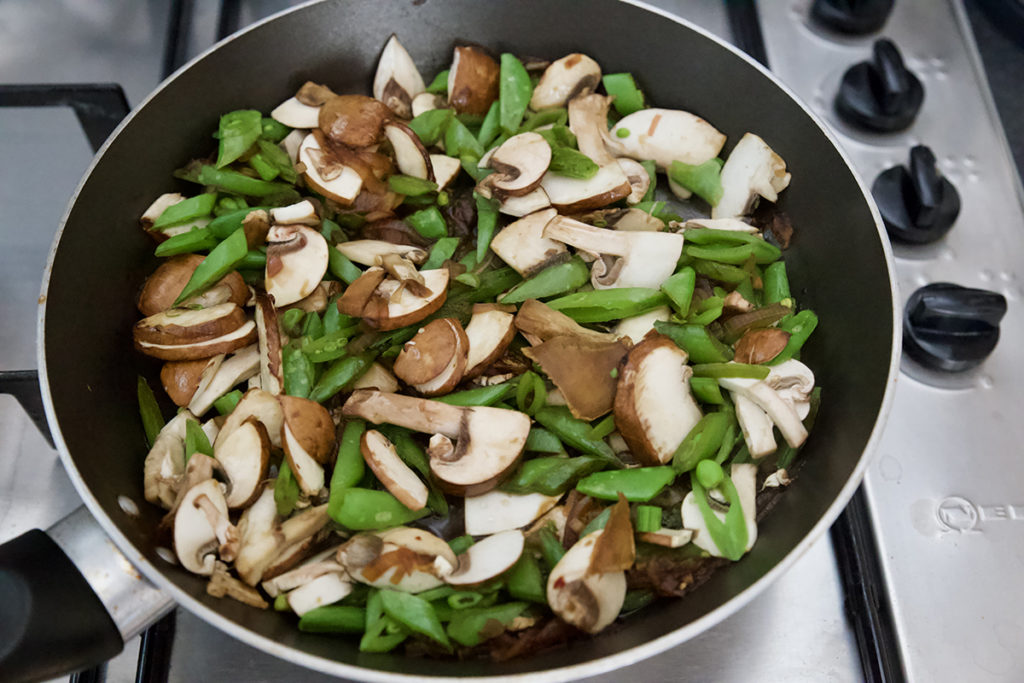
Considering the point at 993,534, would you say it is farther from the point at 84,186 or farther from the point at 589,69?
the point at 84,186

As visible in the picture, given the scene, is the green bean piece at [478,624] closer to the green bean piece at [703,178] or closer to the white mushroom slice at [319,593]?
the white mushroom slice at [319,593]

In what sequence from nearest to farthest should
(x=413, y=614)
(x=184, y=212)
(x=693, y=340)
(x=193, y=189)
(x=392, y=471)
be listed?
(x=413, y=614) → (x=392, y=471) → (x=693, y=340) → (x=184, y=212) → (x=193, y=189)

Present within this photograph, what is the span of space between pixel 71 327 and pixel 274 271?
0.32 meters

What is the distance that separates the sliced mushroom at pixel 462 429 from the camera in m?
1.12

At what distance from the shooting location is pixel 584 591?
1.00m

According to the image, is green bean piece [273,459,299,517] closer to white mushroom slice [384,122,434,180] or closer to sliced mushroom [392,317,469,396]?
sliced mushroom [392,317,469,396]

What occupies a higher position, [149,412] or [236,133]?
[236,133]

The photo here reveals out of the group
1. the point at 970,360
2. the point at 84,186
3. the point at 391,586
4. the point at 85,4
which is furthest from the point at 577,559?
the point at 85,4

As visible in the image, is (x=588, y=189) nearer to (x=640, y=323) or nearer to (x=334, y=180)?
(x=640, y=323)

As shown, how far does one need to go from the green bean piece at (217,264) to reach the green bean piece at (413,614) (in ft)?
1.98

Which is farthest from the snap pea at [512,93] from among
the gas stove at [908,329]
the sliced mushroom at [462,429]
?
the sliced mushroom at [462,429]

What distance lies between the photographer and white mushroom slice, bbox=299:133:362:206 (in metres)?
1.36

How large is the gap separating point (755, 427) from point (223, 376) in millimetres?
865

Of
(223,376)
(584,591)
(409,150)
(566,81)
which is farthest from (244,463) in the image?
(566,81)
